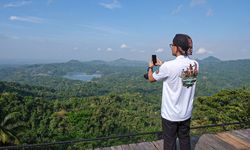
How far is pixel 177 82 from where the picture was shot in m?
1.91

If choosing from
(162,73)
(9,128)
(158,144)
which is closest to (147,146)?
(158,144)

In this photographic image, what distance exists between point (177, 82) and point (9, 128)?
36.9 ft

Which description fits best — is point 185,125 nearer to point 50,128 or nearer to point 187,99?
point 187,99

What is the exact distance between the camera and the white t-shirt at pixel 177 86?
1.88m

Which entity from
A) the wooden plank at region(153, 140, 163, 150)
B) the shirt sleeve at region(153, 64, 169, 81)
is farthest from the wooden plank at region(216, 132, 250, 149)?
the shirt sleeve at region(153, 64, 169, 81)

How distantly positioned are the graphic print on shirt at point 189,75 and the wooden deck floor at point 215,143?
1.46m

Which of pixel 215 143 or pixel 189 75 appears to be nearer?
pixel 189 75

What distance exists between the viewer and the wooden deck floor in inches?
119

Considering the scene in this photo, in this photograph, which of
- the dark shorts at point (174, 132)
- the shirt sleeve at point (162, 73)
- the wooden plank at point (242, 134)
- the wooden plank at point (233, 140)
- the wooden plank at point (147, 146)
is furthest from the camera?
the wooden plank at point (242, 134)

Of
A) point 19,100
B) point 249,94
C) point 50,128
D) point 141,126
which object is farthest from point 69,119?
point 249,94

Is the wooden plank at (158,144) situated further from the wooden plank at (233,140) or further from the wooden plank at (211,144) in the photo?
the wooden plank at (233,140)

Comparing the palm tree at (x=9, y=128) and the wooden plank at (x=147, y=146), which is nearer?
the wooden plank at (x=147, y=146)

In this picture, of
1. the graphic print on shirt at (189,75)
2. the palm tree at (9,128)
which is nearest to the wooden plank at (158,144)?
the graphic print on shirt at (189,75)

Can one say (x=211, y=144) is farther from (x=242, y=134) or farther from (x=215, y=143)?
(x=242, y=134)
